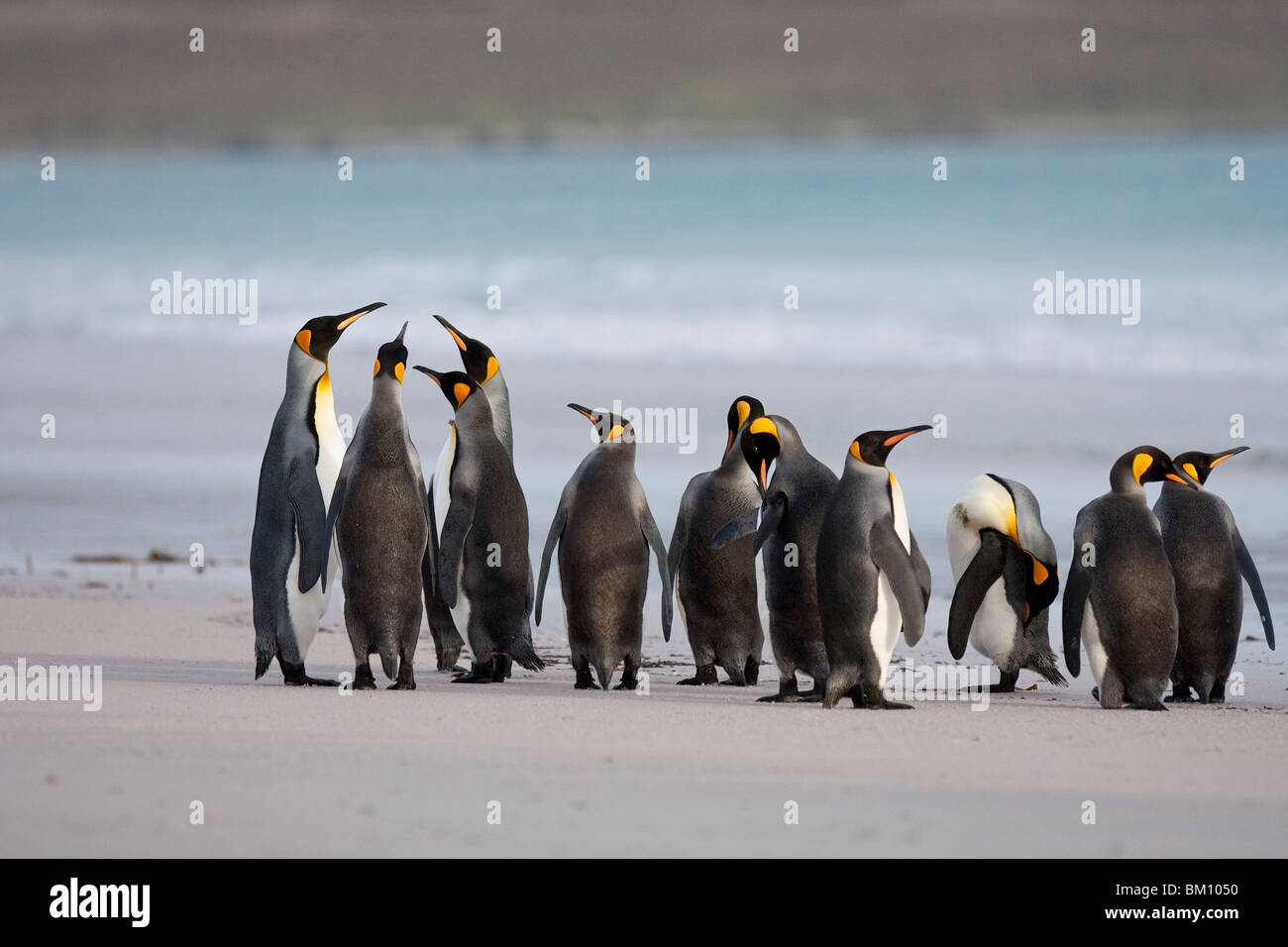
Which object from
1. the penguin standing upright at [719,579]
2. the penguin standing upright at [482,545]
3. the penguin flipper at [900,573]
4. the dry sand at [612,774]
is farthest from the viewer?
the penguin standing upright at [719,579]

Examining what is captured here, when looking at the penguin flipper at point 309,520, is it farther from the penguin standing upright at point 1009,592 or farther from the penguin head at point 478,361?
the penguin standing upright at point 1009,592

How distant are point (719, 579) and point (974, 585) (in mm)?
1078

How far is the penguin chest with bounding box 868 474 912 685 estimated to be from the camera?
6840 millimetres

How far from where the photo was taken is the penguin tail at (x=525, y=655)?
767cm

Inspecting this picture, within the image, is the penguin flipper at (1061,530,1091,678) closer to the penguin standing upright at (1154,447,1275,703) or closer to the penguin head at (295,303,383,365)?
the penguin standing upright at (1154,447,1275,703)

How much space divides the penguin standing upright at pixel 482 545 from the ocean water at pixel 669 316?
1947 millimetres

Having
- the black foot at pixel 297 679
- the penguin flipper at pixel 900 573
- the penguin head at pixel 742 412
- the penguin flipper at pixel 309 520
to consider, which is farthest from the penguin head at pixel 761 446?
the black foot at pixel 297 679

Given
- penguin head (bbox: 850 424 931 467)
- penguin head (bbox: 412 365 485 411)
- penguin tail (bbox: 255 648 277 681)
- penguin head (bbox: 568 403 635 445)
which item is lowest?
penguin tail (bbox: 255 648 277 681)

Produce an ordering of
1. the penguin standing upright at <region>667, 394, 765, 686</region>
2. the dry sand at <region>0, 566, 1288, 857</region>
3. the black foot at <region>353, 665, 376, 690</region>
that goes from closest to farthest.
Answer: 1. the dry sand at <region>0, 566, 1288, 857</region>
2. the black foot at <region>353, 665, 376, 690</region>
3. the penguin standing upright at <region>667, 394, 765, 686</region>

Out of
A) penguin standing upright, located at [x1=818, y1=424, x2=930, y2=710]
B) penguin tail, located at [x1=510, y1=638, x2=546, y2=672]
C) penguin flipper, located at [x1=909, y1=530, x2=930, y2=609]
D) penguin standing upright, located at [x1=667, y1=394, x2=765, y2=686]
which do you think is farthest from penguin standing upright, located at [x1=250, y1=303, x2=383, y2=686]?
penguin flipper, located at [x1=909, y1=530, x2=930, y2=609]

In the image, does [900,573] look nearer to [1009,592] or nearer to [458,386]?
[1009,592]

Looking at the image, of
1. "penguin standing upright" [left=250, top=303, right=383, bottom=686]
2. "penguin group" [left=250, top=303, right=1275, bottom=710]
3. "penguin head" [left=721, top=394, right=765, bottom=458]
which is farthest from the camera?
"penguin head" [left=721, top=394, right=765, bottom=458]

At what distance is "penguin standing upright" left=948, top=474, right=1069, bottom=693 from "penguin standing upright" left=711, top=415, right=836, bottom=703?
0.72 metres

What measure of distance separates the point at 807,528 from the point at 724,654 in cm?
83
